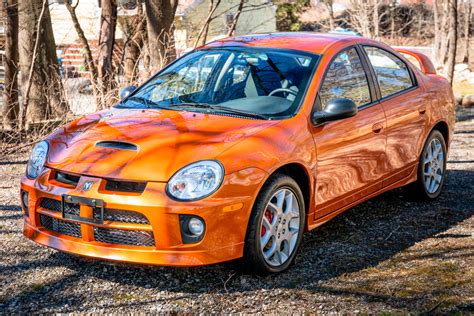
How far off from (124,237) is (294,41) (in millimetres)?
2451

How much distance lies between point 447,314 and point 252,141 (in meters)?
1.62

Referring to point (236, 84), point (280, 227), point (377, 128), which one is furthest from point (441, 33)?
point (280, 227)

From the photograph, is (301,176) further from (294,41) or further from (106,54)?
(106,54)

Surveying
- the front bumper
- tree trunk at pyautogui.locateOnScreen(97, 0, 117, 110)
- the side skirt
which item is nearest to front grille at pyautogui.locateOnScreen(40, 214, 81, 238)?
the front bumper

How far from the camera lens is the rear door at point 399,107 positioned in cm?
638

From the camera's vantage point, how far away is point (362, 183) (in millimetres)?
6008

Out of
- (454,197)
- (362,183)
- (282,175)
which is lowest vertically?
(454,197)

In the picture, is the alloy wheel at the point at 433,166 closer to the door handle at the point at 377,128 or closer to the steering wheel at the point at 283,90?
the door handle at the point at 377,128

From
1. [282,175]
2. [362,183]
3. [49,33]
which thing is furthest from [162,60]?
[282,175]

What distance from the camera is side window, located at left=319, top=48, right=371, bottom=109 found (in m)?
5.75

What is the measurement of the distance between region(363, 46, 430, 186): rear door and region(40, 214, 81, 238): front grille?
2.87 meters

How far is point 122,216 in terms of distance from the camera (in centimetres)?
454

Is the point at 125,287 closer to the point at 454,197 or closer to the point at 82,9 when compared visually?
the point at 454,197

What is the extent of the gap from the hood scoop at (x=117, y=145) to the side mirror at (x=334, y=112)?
138cm
